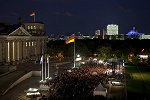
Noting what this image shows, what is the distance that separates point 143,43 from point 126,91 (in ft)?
387

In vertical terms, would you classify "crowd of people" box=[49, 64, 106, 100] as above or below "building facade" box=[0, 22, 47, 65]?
below

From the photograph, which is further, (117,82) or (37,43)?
(37,43)

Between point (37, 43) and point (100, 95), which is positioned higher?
point (37, 43)

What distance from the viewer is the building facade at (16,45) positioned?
263ft

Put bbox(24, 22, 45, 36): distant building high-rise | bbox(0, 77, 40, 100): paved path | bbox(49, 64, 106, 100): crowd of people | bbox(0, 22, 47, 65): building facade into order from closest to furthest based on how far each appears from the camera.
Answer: bbox(49, 64, 106, 100): crowd of people, bbox(0, 77, 40, 100): paved path, bbox(0, 22, 47, 65): building facade, bbox(24, 22, 45, 36): distant building high-rise

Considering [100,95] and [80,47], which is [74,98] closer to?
[100,95]

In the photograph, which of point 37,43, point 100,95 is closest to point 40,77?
point 100,95

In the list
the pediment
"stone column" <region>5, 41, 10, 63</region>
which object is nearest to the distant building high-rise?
the pediment

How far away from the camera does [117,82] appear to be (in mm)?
58500

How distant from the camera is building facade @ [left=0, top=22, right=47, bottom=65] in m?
80.1

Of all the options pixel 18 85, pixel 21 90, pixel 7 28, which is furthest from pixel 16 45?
pixel 21 90

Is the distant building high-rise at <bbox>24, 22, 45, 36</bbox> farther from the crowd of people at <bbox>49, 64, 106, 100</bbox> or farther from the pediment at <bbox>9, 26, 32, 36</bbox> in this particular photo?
the crowd of people at <bbox>49, 64, 106, 100</bbox>

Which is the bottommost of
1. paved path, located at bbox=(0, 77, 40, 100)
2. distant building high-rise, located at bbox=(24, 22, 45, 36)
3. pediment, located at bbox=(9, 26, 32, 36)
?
paved path, located at bbox=(0, 77, 40, 100)

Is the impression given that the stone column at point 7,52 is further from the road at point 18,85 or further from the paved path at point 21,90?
the paved path at point 21,90
